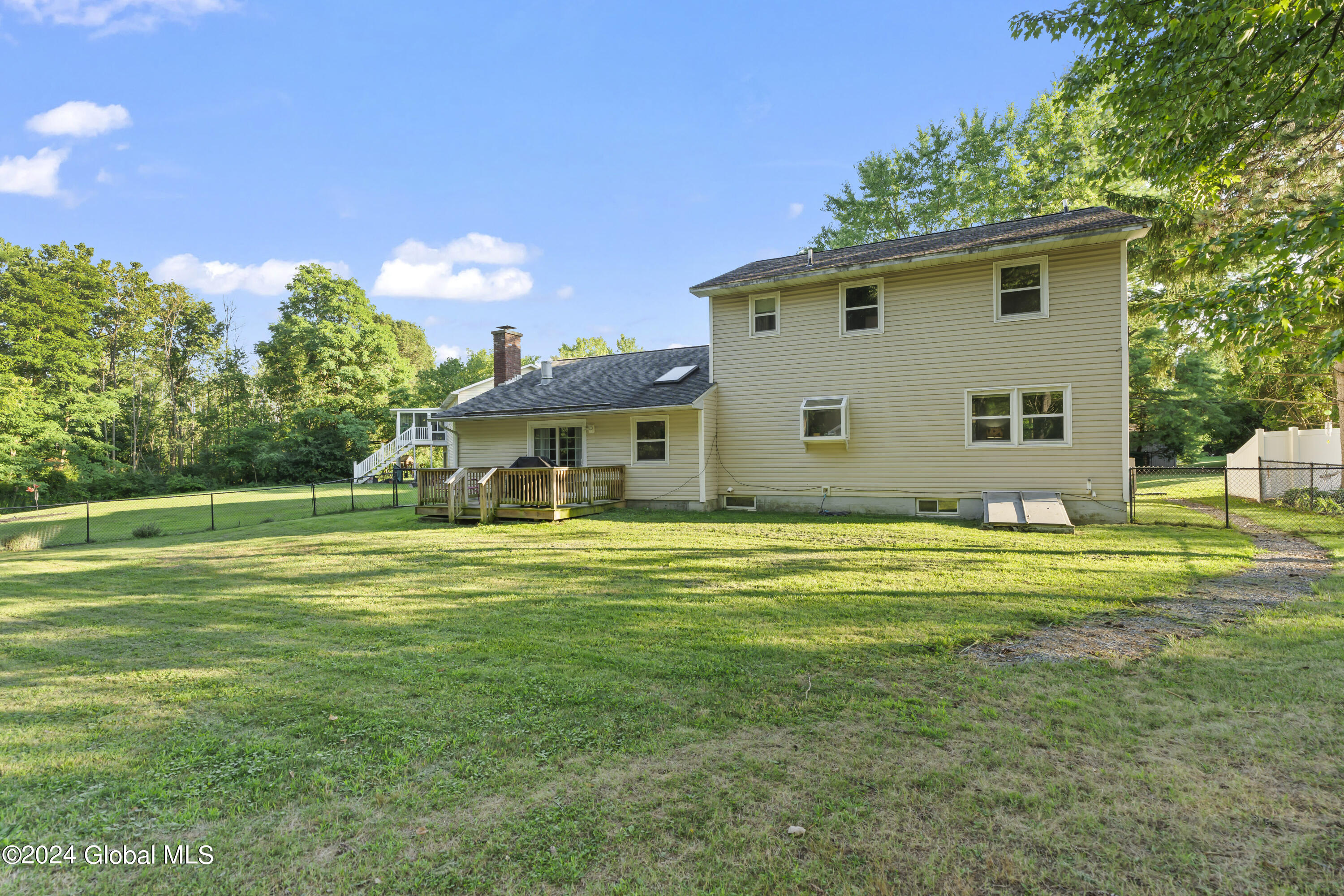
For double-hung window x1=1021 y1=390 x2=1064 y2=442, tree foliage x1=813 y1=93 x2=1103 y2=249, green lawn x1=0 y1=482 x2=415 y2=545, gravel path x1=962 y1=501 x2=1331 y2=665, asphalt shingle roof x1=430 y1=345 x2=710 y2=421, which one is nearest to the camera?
gravel path x1=962 y1=501 x2=1331 y2=665

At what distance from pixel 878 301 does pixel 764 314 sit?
272 cm

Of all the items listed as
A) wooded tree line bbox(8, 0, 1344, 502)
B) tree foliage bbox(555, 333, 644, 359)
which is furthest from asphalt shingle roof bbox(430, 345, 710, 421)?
tree foliage bbox(555, 333, 644, 359)

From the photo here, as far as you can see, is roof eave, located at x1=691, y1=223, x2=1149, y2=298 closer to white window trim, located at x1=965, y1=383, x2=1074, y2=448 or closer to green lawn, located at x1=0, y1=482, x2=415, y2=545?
white window trim, located at x1=965, y1=383, x2=1074, y2=448

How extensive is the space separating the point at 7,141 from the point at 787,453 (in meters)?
35.1

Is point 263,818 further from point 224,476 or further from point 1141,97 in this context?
point 224,476

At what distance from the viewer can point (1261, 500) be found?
46.3 feet

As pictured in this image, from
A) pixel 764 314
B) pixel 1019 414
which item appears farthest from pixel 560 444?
Answer: pixel 1019 414

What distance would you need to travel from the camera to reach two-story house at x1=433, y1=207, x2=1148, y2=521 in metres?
10.9

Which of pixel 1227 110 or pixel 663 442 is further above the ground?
pixel 1227 110

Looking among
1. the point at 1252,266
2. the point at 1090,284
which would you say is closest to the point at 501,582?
the point at 1090,284

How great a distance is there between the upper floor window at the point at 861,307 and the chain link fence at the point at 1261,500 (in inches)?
248

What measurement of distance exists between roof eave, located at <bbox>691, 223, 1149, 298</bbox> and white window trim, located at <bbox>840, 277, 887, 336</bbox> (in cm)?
41

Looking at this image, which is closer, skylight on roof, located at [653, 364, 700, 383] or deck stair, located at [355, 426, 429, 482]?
skylight on roof, located at [653, 364, 700, 383]

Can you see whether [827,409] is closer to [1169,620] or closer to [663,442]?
[663,442]
